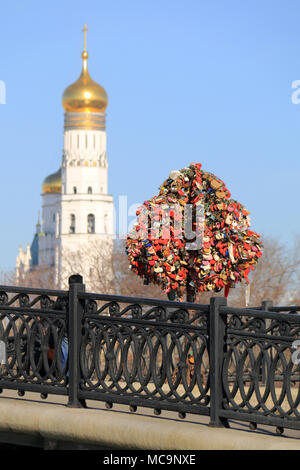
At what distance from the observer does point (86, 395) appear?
9.67 m

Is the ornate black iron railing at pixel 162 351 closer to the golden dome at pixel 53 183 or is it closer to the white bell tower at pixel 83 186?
the white bell tower at pixel 83 186

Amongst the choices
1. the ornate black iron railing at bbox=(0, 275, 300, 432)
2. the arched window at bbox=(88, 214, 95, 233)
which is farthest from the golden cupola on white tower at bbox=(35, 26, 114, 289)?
the ornate black iron railing at bbox=(0, 275, 300, 432)

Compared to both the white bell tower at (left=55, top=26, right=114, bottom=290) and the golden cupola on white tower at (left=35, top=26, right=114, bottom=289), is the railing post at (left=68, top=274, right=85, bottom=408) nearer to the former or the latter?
the golden cupola on white tower at (left=35, top=26, right=114, bottom=289)

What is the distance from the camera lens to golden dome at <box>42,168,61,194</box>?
527 feet

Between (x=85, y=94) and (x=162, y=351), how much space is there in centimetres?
13509

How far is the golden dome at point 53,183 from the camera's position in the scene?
16075 cm

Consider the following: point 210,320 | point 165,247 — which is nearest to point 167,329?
point 210,320

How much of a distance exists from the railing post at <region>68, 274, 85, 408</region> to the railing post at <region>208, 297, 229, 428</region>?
53.2 inches

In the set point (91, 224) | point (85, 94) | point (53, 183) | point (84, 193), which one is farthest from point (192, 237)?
point (53, 183)

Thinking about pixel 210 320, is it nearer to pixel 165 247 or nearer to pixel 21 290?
pixel 21 290

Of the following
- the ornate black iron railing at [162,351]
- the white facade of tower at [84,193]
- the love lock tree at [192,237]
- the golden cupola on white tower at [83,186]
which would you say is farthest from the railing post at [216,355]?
the white facade of tower at [84,193]
